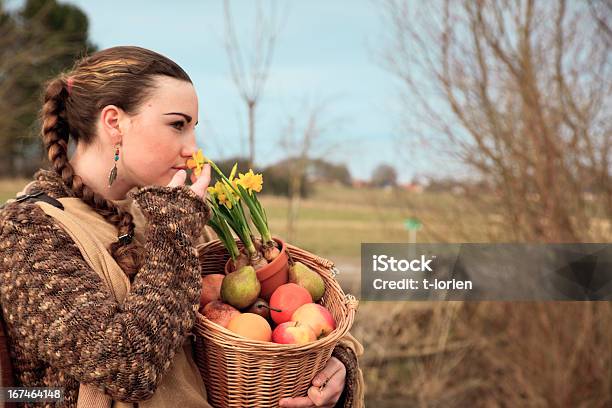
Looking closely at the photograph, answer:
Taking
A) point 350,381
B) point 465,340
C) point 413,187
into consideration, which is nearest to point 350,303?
point 350,381

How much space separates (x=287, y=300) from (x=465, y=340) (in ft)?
13.6

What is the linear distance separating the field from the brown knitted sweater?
10.0 feet

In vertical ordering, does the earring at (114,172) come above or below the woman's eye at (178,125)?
below

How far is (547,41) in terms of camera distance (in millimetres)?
4195

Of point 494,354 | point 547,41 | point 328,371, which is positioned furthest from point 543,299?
point 328,371

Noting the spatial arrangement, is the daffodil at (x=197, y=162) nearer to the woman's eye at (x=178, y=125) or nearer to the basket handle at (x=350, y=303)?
the woman's eye at (x=178, y=125)

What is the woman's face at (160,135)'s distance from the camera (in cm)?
162

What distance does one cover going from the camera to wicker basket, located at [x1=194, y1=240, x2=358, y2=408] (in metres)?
1.42

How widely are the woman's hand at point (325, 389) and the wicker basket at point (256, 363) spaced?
0.02 metres

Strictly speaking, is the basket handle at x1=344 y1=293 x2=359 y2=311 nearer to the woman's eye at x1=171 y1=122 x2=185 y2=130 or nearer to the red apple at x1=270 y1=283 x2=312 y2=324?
the red apple at x1=270 y1=283 x2=312 y2=324

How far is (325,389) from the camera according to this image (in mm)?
1594

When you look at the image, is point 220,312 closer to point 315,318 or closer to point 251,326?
point 251,326

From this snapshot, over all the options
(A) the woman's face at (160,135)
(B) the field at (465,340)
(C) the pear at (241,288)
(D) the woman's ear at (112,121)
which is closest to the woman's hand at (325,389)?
(C) the pear at (241,288)

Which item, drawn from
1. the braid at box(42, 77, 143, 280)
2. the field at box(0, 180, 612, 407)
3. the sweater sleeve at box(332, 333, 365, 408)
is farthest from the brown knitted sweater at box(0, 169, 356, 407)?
the field at box(0, 180, 612, 407)
